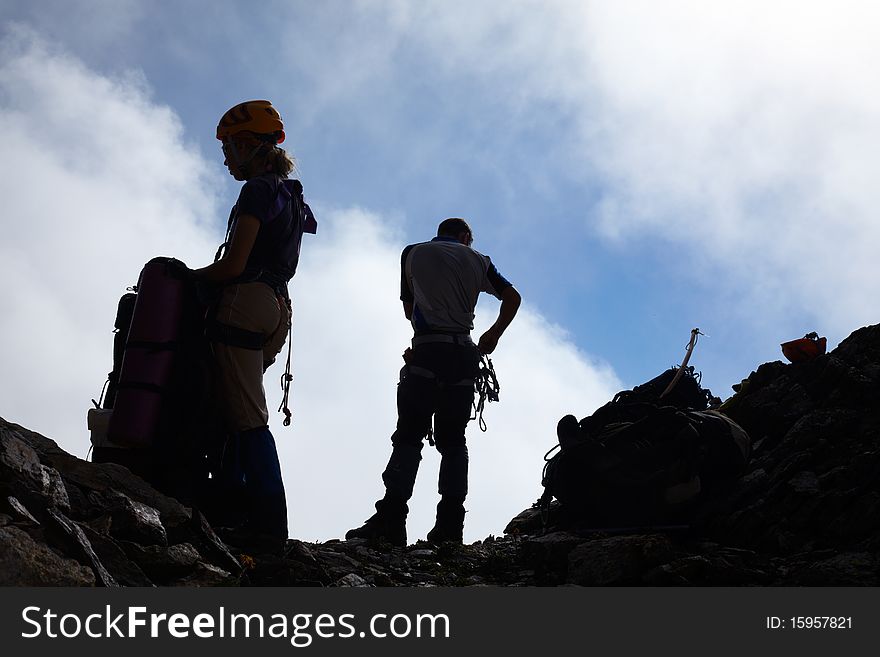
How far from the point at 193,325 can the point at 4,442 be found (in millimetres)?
2342

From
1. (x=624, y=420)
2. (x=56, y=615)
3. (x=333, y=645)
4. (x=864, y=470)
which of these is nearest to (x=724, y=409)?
(x=624, y=420)

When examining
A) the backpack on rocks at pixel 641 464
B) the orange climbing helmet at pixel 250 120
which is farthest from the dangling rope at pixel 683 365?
the orange climbing helmet at pixel 250 120

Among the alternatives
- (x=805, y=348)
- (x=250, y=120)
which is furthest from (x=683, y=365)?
(x=250, y=120)

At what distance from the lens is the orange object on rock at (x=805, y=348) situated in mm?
10734

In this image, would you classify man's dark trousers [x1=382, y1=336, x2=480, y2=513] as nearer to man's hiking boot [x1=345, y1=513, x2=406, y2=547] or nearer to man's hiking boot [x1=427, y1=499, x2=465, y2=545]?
man's hiking boot [x1=427, y1=499, x2=465, y2=545]

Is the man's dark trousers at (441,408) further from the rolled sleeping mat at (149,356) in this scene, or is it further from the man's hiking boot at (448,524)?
the rolled sleeping mat at (149,356)

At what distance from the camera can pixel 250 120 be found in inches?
295

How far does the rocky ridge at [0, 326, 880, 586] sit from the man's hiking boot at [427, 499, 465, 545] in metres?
0.21

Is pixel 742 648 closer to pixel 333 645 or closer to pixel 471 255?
pixel 333 645

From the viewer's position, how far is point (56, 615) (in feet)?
13.6

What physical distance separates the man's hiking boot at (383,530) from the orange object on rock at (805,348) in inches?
206

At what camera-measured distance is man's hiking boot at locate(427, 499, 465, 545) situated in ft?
30.1

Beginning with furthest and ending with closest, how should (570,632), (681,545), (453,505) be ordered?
(453,505), (681,545), (570,632)

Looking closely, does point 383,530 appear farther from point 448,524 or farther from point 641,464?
point 641,464
